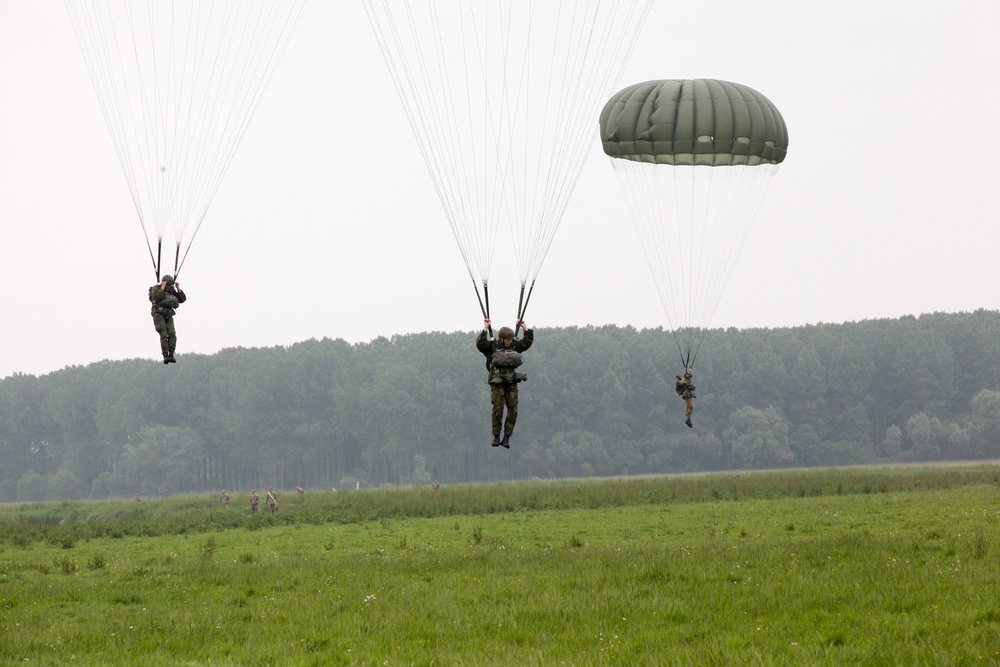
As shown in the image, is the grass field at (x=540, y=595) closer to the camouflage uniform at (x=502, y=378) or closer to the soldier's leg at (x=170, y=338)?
the camouflage uniform at (x=502, y=378)

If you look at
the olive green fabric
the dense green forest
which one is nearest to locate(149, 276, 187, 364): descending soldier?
the olive green fabric

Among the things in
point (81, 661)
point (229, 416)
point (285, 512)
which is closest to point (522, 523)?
point (285, 512)

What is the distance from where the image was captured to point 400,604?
49.8 feet

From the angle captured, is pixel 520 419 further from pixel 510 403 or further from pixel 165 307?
pixel 510 403

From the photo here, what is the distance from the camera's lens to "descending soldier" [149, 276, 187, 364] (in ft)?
73.9

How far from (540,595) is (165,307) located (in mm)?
11928

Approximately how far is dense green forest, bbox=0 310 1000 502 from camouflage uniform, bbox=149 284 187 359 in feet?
286

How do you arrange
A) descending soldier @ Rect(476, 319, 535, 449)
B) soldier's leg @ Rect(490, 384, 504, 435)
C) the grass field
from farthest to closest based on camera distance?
soldier's leg @ Rect(490, 384, 504, 435) → descending soldier @ Rect(476, 319, 535, 449) → the grass field

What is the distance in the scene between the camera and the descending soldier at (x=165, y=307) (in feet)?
73.9

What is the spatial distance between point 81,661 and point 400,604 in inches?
180

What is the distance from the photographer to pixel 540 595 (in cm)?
1515

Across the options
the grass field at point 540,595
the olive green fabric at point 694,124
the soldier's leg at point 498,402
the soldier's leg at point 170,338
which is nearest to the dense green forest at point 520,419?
the olive green fabric at point 694,124

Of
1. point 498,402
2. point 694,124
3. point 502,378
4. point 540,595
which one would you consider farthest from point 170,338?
point 694,124

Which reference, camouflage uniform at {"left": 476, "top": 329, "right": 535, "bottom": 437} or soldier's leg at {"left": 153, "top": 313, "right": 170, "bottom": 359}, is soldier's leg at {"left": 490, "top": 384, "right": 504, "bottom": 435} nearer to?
camouflage uniform at {"left": 476, "top": 329, "right": 535, "bottom": 437}
